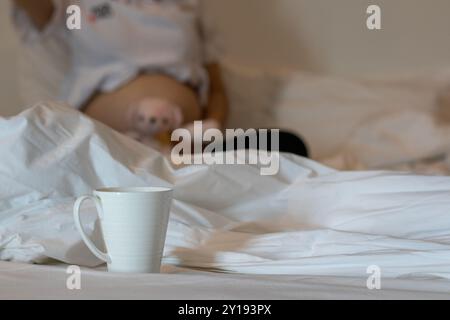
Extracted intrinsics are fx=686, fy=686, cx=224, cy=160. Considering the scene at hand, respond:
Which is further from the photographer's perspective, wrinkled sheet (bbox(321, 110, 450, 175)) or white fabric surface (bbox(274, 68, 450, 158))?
white fabric surface (bbox(274, 68, 450, 158))

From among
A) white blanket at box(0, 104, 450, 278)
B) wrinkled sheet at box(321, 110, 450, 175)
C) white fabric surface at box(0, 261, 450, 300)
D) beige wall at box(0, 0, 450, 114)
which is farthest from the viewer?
beige wall at box(0, 0, 450, 114)

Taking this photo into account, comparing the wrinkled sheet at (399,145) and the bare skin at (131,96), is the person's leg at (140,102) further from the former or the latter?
the wrinkled sheet at (399,145)

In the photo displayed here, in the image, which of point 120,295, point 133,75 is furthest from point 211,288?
point 133,75

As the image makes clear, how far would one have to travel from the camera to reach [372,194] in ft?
2.50

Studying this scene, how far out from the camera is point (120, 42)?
1.73m

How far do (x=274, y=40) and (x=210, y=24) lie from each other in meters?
0.20

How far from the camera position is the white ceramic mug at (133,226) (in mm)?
589

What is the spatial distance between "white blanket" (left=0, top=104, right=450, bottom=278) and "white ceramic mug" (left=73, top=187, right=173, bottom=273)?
0.22 feet

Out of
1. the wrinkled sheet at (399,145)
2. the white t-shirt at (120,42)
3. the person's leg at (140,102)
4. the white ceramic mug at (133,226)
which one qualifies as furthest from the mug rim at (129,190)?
the white t-shirt at (120,42)

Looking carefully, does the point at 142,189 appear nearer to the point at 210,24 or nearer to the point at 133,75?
the point at 133,75

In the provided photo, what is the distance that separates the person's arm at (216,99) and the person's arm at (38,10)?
448 mm

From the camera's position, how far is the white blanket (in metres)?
0.65

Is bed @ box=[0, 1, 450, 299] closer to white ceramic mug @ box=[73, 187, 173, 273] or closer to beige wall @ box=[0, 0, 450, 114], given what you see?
white ceramic mug @ box=[73, 187, 173, 273]

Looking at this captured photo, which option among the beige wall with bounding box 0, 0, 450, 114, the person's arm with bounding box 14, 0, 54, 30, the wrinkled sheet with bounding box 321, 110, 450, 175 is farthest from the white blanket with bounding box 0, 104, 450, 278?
the beige wall with bounding box 0, 0, 450, 114
